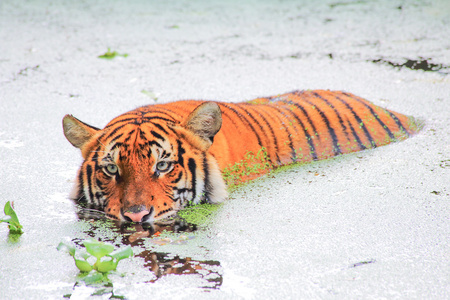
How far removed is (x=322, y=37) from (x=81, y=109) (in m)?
2.13

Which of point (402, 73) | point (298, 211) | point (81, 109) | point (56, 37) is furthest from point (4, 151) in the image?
point (402, 73)

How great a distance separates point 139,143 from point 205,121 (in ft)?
0.80

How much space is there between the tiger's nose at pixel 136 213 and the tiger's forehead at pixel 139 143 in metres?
0.17

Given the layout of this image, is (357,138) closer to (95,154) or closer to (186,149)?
(186,149)

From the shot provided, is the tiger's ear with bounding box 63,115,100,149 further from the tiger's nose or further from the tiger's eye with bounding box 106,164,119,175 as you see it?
the tiger's nose

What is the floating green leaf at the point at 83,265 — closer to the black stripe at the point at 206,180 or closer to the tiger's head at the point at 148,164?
the tiger's head at the point at 148,164

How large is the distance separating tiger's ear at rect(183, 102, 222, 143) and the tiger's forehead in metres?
0.09

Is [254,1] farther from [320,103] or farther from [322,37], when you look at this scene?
[320,103]

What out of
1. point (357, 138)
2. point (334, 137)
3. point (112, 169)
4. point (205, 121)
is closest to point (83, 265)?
point (112, 169)

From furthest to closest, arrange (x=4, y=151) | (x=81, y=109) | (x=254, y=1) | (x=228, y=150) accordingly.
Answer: (x=254, y=1) → (x=81, y=109) → (x=4, y=151) → (x=228, y=150)

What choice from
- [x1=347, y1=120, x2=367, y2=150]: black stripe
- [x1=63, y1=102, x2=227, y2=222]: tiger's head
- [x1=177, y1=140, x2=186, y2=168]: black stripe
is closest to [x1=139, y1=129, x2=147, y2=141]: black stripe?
[x1=63, y1=102, x2=227, y2=222]: tiger's head

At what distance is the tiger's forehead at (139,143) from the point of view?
1749mm

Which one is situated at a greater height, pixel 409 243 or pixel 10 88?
pixel 10 88

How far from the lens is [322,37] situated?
4223 mm
